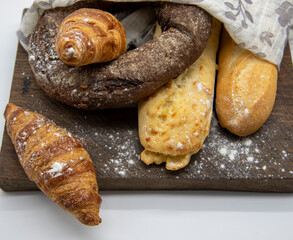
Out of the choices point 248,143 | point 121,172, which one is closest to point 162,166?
point 121,172

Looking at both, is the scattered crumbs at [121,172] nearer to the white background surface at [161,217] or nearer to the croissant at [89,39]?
the white background surface at [161,217]

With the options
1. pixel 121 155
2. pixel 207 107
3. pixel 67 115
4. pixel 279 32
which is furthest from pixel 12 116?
pixel 279 32

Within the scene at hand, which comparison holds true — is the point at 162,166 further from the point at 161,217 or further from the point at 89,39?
the point at 89,39

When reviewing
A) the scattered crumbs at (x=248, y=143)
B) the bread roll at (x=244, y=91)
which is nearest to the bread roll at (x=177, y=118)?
the bread roll at (x=244, y=91)

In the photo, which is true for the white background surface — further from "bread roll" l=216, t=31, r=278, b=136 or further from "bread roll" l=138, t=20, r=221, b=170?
"bread roll" l=216, t=31, r=278, b=136

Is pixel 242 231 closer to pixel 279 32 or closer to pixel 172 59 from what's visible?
pixel 172 59
